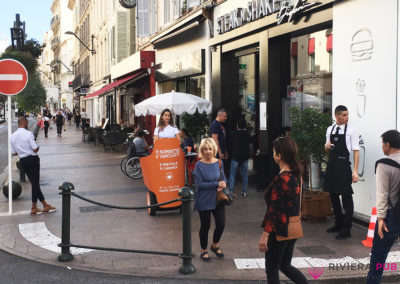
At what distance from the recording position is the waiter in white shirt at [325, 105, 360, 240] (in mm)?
6966

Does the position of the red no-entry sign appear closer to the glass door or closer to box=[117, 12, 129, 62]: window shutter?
the glass door

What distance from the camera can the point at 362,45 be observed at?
7.66 meters

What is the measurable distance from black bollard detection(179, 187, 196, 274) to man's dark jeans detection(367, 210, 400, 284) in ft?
6.14

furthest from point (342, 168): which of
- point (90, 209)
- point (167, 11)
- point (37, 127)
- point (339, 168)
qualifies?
point (37, 127)

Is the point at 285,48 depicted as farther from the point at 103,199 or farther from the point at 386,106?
the point at 103,199

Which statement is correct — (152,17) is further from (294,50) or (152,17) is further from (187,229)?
(187,229)

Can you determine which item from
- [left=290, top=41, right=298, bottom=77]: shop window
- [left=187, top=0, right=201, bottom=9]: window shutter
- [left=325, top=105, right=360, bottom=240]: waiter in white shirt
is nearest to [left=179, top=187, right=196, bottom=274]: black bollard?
[left=325, top=105, right=360, bottom=240]: waiter in white shirt

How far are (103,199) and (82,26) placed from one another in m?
42.4

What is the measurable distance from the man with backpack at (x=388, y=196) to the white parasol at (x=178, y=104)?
8495 millimetres

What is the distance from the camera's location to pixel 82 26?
49.8 meters

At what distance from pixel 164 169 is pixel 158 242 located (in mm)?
1884

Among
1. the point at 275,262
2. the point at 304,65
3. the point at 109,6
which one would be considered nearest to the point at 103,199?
A: the point at 304,65

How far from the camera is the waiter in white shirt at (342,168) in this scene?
22.9ft

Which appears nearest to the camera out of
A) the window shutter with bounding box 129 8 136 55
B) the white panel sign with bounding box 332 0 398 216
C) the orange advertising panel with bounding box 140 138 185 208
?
the white panel sign with bounding box 332 0 398 216
